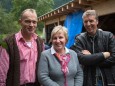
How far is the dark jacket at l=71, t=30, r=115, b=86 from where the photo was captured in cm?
353

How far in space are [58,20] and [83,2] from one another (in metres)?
4.79

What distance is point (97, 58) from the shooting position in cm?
349

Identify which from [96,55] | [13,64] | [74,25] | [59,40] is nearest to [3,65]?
[13,64]

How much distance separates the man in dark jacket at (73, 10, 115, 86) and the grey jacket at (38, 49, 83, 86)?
0.23m

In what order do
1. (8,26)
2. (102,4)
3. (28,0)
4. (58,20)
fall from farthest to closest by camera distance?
(28,0), (8,26), (58,20), (102,4)

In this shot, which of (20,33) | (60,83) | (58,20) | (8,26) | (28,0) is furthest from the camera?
(28,0)

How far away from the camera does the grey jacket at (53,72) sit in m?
3.22

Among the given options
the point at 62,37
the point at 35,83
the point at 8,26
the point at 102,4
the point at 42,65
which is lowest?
the point at 35,83

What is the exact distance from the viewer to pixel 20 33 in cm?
348

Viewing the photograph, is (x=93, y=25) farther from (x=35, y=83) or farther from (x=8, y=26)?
(x=8, y=26)

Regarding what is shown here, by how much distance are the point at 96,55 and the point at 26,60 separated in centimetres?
85

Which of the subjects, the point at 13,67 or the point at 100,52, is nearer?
the point at 13,67

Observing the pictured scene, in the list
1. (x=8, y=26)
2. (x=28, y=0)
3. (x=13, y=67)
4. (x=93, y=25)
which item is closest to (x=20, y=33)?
(x=13, y=67)

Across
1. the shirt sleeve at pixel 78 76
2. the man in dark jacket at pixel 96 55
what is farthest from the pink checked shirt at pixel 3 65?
the man in dark jacket at pixel 96 55
